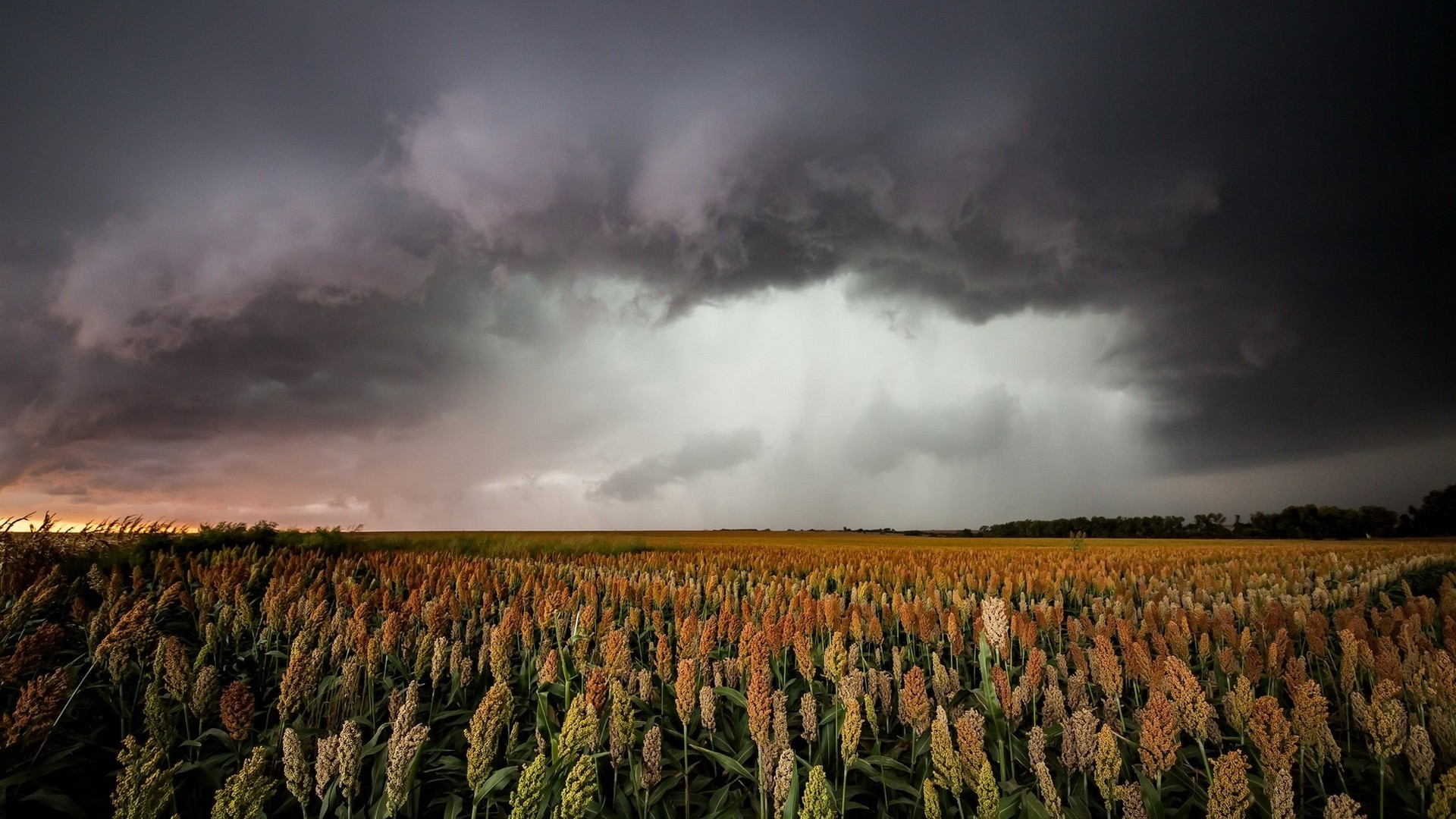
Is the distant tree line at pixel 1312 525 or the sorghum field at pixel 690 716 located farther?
the distant tree line at pixel 1312 525

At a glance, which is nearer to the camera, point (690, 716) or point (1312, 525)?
point (690, 716)

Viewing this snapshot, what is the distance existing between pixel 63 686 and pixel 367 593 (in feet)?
13.9

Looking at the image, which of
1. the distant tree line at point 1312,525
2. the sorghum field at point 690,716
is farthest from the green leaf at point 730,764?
the distant tree line at point 1312,525

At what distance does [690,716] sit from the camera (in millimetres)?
4703

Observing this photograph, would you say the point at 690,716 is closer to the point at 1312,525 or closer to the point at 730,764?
the point at 730,764

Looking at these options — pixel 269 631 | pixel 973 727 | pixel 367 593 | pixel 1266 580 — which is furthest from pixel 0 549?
pixel 1266 580

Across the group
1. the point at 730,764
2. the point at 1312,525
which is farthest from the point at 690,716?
the point at 1312,525

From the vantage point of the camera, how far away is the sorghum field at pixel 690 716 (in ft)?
12.3

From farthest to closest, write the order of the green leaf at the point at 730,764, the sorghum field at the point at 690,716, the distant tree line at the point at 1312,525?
the distant tree line at the point at 1312,525 < the green leaf at the point at 730,764 < the sorghum field at the point at 690,716

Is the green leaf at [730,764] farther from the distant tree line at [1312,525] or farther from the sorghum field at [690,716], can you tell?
the distant tree line at [1312,525]

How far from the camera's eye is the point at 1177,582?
17375 mm

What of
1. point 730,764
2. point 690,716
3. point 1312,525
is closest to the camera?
point 690,716

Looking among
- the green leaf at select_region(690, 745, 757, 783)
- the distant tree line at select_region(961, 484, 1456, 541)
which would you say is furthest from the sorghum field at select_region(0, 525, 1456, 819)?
the distant tree line at select_region(961, 484, 1456, 541)

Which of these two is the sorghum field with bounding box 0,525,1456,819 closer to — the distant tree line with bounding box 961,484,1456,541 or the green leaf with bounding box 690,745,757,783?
the green leaf with bounding box 690,745,757,783
